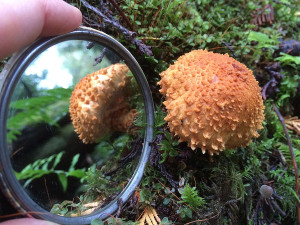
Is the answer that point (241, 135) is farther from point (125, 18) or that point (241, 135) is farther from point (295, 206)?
point (125, 18)

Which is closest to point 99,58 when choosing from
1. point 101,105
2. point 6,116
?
point 101,105

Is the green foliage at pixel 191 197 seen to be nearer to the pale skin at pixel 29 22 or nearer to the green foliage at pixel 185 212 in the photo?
the green foliage at pixel 185 212

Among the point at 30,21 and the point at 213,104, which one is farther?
the point at 213,104

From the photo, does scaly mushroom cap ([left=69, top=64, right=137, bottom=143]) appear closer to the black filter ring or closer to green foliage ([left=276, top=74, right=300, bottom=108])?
the black filter ring

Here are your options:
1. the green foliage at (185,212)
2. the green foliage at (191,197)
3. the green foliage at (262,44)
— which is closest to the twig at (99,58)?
the green foliage at (191,197)

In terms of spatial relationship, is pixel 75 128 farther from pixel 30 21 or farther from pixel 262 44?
pixel 262 44
